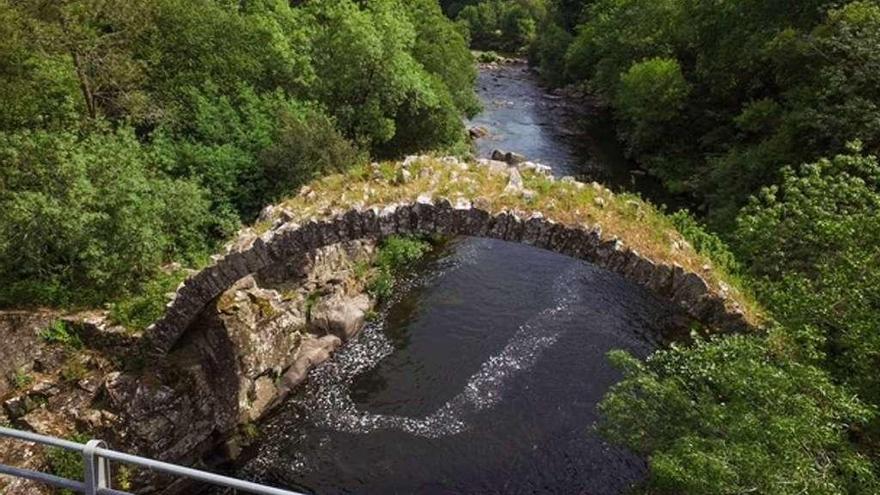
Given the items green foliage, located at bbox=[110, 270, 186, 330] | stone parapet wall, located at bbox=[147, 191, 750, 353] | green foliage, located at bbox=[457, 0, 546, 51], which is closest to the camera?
stone parapet wall, located at bbox=[147, 191, 750, 353]

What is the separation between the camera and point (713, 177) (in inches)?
1208

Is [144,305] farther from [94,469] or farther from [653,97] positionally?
[653,97]

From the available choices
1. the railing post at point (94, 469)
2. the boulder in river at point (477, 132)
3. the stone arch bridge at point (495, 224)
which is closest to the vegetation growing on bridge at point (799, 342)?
the stone arch bridge at point (495, 224)

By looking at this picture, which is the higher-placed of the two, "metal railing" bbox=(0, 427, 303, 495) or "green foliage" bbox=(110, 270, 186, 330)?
"metal railing" bbox=(0, 427, 303, 495)

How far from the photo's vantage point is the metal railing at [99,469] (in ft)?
17.4

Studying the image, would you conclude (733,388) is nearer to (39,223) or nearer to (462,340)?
(462,340)

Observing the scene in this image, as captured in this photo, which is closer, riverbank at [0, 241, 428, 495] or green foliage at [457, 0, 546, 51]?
riverbank at [0, 241, 428, 495]

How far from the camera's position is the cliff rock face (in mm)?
14680

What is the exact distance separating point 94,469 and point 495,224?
377 inches

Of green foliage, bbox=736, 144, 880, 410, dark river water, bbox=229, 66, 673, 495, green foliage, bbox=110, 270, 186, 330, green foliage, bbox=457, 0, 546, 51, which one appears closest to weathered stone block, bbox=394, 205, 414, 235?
dark river water, bbox=229, 66, 673, 495

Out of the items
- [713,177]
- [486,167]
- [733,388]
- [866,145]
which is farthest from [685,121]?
[733,388]

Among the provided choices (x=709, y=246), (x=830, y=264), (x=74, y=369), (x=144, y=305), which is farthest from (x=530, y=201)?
(x=74, y=369)

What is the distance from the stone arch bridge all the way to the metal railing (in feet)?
29.1

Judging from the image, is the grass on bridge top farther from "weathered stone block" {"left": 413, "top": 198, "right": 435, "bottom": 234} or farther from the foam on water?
the foam on water
